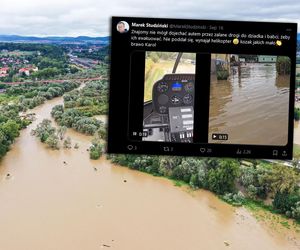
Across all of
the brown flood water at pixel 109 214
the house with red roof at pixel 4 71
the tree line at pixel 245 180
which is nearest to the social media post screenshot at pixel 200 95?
the brown flood water at pixel 109 214

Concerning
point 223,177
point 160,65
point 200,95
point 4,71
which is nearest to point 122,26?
point 160,65

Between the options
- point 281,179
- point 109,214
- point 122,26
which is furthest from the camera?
point 281,179

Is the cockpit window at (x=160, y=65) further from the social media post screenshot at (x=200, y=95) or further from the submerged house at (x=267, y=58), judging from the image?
the submerged house at (x=267, y=58)

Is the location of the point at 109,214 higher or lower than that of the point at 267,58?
lower

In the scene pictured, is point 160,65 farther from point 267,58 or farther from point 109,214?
point 109,214

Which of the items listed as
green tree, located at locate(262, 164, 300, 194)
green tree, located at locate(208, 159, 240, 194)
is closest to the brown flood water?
green tree, located at locate(208, 159, 240, 194)

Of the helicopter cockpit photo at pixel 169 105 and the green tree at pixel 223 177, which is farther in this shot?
the green tree at pixel 223 177

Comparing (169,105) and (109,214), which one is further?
(109,214)
